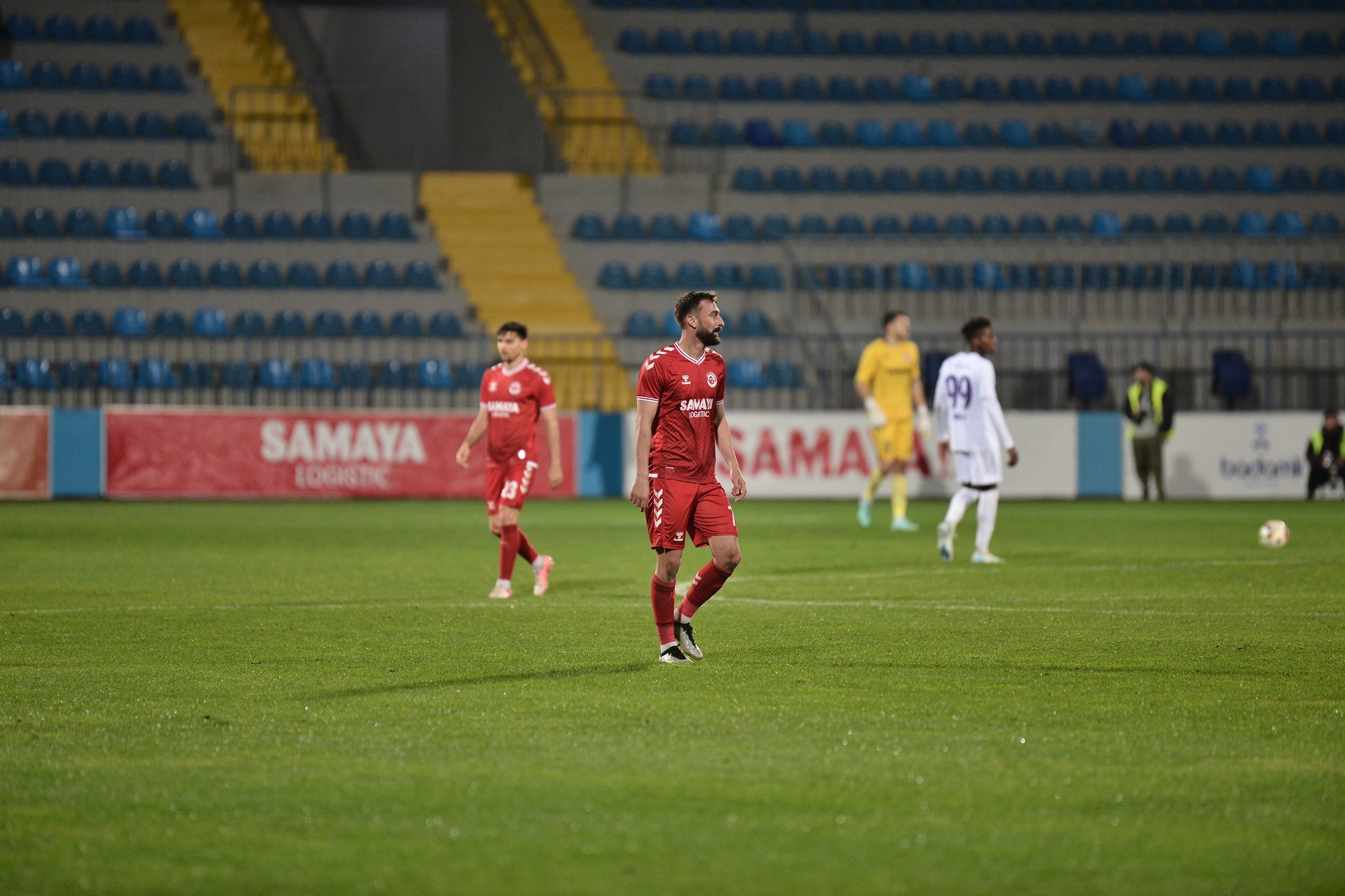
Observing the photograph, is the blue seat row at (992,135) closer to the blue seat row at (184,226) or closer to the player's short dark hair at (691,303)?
the blue seat row at (184,226)

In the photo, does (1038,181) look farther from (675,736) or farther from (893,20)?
(675,736)

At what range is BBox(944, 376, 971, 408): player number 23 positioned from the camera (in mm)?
14352

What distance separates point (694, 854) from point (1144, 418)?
814 inches

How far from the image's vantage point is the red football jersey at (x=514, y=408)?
1184cm

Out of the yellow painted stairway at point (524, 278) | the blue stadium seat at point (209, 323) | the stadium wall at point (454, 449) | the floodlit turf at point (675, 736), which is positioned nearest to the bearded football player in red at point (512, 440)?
the floodlit turf at point (675, 736)

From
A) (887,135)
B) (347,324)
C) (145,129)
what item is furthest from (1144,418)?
(145,129)

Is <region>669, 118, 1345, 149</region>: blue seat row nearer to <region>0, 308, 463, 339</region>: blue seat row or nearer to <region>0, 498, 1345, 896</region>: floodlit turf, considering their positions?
<region>0, 308, 463, 339</region>: blue seat row

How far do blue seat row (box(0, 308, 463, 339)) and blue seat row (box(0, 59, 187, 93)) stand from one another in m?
6.13

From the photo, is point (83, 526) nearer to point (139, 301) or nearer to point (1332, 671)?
point (139, 301)

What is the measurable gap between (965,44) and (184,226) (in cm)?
1666

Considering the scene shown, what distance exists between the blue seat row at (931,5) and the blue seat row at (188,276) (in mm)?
9717

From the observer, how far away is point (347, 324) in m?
28.3

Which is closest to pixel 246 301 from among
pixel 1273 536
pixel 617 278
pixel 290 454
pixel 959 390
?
pixel 290 454

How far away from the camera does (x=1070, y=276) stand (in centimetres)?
2914
